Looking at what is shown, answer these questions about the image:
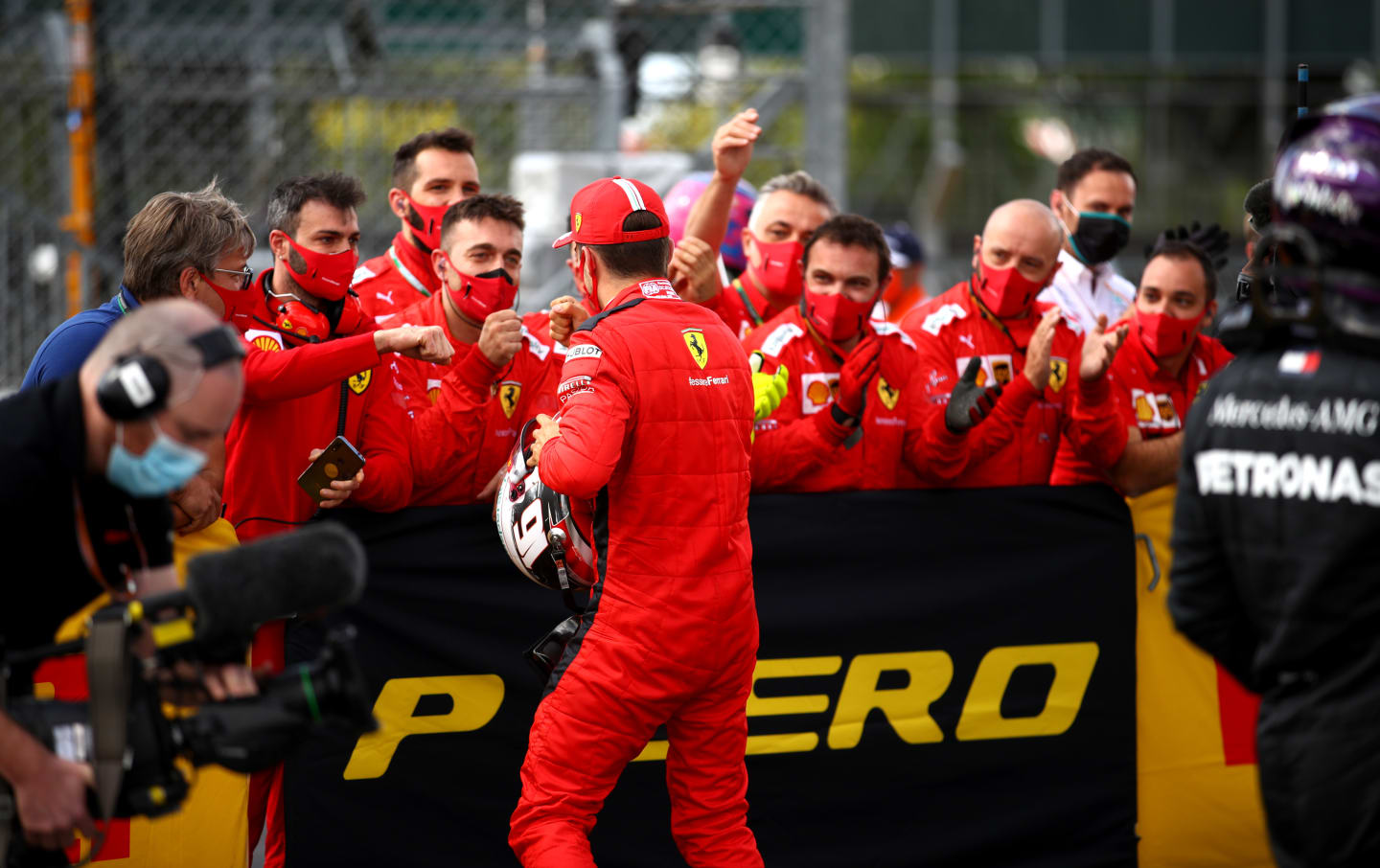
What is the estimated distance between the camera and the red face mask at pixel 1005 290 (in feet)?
17.6

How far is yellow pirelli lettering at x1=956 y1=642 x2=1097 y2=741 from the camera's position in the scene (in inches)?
197

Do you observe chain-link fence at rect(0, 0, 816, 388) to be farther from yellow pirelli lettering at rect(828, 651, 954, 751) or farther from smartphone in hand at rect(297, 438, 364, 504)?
yellow pirelli lettering at rect(828, 651, 954, 751)

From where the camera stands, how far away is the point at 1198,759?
510 centimetres

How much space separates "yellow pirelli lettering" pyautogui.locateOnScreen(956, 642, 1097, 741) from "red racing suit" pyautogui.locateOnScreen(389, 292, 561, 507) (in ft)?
6.07

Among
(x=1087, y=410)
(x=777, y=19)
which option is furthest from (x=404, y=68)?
(x=1087, y=410)

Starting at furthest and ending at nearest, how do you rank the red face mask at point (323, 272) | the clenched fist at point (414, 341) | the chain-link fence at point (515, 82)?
the chain-link fence at point (515, 82), the red face mask at point (323, 272), the clenched fist at point (414, 341)

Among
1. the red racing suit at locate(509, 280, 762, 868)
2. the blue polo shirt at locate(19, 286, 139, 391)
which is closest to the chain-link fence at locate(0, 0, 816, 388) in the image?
the blue polo shirt at locate(19, 286, 139, 391)

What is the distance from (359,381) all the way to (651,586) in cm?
144

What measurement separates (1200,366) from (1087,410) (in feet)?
2.64

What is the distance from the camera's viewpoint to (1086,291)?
613 cm

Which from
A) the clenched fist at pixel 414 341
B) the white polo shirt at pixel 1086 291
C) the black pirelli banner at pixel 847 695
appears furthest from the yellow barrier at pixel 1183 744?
the clenched fist at pixel 414 341

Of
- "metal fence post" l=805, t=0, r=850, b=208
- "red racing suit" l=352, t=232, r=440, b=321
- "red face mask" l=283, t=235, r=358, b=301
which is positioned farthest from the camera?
"metal fence post" l=805, t=0, r=850, b=208

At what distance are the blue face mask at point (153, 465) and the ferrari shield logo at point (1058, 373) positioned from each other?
134 inches

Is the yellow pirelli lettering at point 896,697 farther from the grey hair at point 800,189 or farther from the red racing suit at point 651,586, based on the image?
the grey hair at point 800,189
